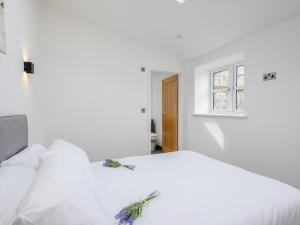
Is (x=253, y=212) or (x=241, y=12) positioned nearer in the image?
(x=253, y=212)

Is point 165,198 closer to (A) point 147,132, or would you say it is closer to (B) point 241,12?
(B) point 241,12

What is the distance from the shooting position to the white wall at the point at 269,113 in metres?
2.01

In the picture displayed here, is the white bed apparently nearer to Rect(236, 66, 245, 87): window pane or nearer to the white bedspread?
the white bedspread

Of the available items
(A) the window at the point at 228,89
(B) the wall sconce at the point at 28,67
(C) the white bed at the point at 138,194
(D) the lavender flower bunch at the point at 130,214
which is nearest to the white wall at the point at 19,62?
(B) the wall sconce at the point at 28,67

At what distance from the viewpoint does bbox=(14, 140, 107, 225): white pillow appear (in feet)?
1.89

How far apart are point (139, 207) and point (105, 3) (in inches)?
106

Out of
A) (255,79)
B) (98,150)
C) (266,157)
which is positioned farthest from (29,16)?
(266,157)

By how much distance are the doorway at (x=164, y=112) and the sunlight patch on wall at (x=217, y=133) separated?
1009mm

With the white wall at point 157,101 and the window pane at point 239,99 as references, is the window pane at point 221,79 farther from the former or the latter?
the white wall at point 157,101

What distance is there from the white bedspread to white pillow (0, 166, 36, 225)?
388mm

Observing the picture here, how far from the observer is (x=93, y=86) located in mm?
3139

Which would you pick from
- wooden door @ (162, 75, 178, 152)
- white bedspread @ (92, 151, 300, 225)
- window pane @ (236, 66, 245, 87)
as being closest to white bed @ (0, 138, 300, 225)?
white bedspread @ (92, 151, 300, 225)

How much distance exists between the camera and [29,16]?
7.18ft

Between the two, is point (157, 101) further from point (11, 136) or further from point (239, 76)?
point (11, 136)
